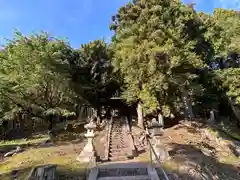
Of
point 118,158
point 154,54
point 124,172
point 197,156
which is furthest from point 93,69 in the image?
point 124,172

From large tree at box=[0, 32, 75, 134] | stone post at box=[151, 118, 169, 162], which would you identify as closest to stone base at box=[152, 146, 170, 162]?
stone post at box=[151, 118, 169, 162]

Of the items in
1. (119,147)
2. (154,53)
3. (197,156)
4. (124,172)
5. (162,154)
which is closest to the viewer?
(124,172)

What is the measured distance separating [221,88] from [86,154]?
16.8 meters

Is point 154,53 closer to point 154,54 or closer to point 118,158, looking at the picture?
point 154,54

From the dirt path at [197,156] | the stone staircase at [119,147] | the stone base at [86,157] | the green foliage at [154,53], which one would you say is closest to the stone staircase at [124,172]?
the dirt path at [197,156]

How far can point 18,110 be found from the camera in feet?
53.6

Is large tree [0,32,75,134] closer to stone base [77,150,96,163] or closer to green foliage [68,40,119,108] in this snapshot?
green foliage [68,40,119,108]

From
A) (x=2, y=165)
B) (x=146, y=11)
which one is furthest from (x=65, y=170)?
(x=146, y=11)

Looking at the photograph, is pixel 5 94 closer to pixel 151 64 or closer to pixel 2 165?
pixel 2 165

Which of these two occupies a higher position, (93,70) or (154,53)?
(93,70)

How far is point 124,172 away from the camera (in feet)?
29.1

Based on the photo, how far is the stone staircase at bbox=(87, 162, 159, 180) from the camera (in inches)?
317

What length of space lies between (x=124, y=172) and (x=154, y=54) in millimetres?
8349

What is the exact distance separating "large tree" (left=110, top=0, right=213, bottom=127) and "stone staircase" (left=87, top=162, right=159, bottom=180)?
7479mm
